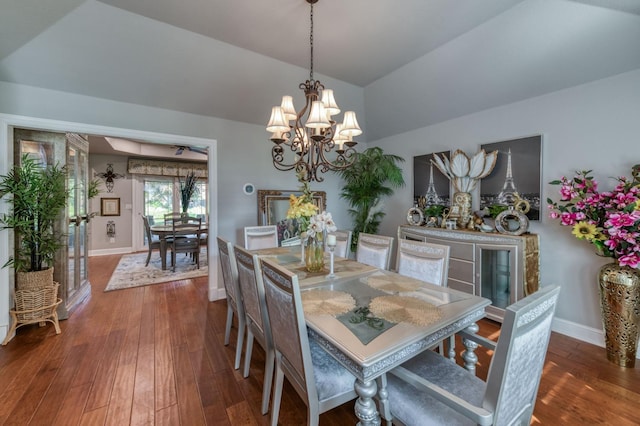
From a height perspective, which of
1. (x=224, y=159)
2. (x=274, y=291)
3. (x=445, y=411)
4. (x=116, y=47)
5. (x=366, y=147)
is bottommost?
(x=445, y=411)

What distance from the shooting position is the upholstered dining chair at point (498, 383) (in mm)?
887

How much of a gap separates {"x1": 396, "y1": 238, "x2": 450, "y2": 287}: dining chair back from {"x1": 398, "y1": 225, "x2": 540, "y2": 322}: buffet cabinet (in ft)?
3.15

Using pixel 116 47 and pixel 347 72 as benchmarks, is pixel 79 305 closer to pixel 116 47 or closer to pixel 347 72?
pixel 116 47

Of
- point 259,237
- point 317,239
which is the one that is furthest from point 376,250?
point 259,237

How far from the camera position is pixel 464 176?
3293 mm

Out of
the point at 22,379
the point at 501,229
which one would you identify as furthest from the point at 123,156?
the point at 501,229

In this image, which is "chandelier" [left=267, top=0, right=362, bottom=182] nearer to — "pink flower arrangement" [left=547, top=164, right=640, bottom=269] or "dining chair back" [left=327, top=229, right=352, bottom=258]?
"dining chair back" [left=327, top=229, right=352, bottom=258]

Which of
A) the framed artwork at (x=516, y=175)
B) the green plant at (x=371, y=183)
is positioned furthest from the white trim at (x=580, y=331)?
the green plant at (x=371, y=183)

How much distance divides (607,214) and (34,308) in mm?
5310

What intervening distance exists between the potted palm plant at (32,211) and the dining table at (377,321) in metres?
2.78

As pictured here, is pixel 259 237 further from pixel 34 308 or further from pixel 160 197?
pixel 160 197

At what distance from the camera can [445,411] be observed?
1084 mm

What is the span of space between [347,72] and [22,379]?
14.2 ft

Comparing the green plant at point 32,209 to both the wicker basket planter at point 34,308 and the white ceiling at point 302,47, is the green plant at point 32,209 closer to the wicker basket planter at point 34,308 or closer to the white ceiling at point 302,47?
the wicker basket planter at point 34,308
